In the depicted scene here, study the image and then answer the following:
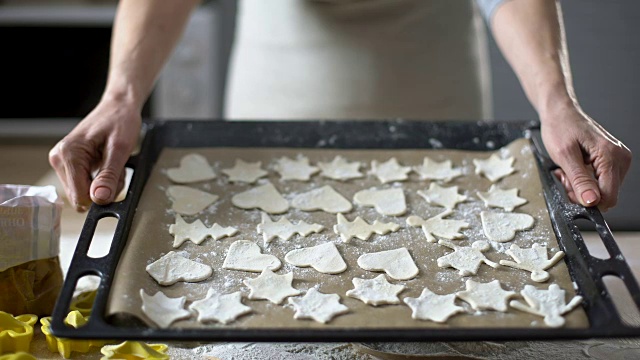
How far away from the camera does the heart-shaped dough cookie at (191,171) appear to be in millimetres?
1278

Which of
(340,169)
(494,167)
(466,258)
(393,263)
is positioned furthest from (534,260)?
(340,169)

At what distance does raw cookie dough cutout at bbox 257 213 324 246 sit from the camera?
43.9 inches

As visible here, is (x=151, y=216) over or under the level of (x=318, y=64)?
under

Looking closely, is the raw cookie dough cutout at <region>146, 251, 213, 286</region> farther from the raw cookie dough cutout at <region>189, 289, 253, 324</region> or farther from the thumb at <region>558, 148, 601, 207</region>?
the thumb at <region>558, 148, 601, 207</region>

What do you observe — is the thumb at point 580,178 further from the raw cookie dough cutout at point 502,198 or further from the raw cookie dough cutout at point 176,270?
the raw cookie dough cutout at point 176,270

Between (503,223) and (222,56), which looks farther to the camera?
(222,56)

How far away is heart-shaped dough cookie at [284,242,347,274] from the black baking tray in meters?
0.19

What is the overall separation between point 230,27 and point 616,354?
7.38 feet

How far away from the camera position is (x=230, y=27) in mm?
2963

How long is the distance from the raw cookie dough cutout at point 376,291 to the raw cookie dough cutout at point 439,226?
148mm

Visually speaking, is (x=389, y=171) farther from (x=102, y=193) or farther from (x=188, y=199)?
(x=102, y=193)

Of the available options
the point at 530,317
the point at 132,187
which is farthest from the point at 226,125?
the point at 530,317

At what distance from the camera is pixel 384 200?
123cm

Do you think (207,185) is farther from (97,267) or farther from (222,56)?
(222,56)
